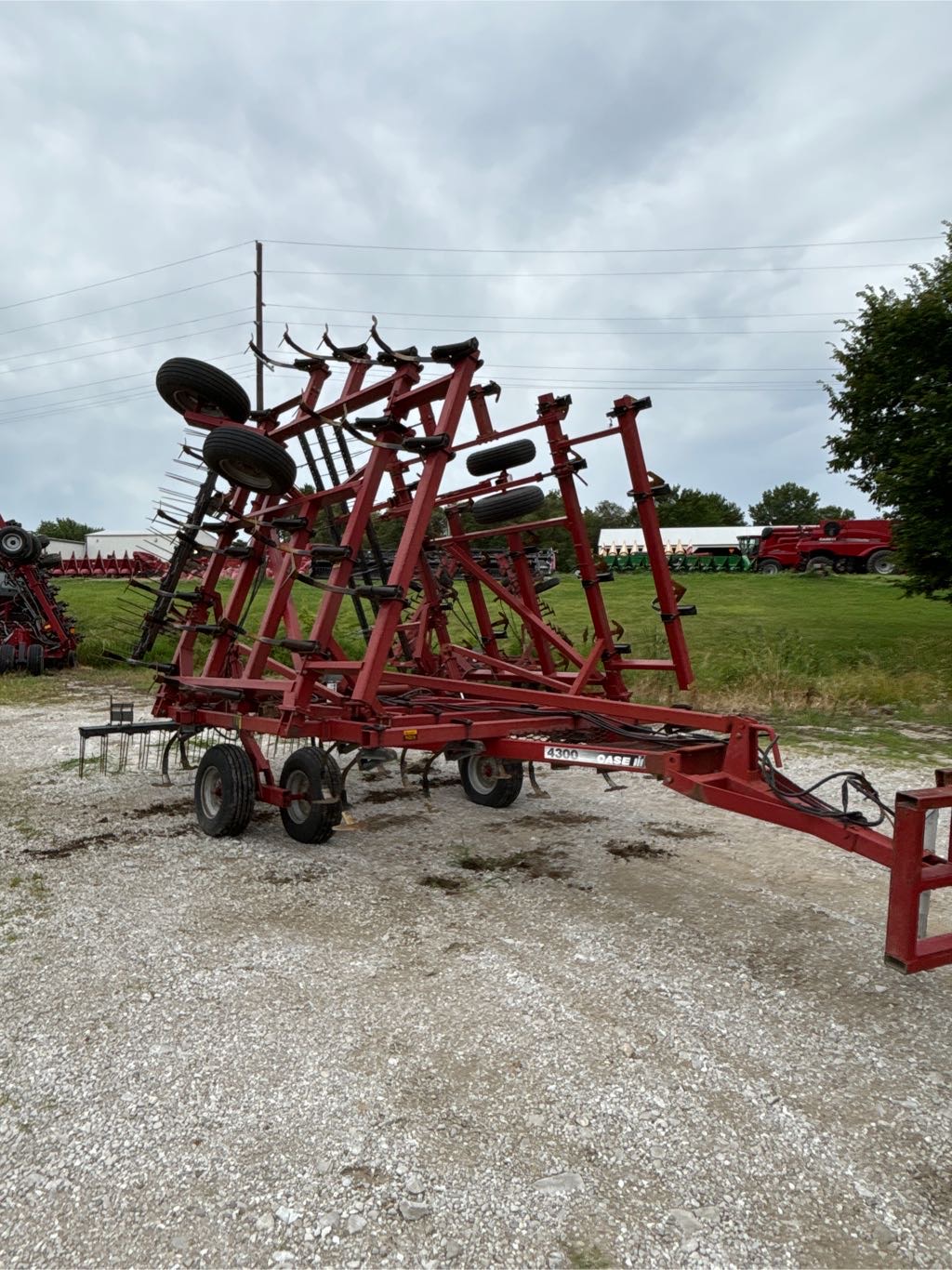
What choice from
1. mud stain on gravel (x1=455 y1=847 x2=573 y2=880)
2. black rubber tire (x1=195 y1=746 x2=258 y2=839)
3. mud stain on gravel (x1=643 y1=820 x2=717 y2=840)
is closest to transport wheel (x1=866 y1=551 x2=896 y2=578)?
mud stain on gravel (x1=643 y1=820 x2=717 y2=840)

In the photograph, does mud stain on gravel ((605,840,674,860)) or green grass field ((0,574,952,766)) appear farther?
green grass field ((0,574,952,766))

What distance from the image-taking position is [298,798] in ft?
18.6

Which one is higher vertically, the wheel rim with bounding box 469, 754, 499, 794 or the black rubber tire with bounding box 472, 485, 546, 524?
the black rubber tire with bounding box 472, 485, 546, 524

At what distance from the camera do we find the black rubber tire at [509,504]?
6.93m

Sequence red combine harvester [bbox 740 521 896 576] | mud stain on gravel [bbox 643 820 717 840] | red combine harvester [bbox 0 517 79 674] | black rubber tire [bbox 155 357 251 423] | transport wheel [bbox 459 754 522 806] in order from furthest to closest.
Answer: red combine harvester [bbox 740 521 896 576] → red combine harvester [bbox 0 517 79 674] → transport wheel [bbox 459 754 522 806] → black rubber tire [bbox 155 357 251 423] → mud stain on gravel [bbox 643 820 717 840]

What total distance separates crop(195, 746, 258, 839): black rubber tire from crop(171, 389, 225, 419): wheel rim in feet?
8.71

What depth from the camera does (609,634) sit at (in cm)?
618

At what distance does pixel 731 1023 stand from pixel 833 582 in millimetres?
27880

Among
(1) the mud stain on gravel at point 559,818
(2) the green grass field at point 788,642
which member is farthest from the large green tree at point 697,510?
(1) the mud stain on gravel at point 559,818

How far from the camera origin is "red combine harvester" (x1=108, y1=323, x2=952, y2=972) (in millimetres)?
4664

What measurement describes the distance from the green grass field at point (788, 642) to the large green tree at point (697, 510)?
2216 inches

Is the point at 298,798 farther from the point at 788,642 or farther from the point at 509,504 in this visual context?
the point at 788,642

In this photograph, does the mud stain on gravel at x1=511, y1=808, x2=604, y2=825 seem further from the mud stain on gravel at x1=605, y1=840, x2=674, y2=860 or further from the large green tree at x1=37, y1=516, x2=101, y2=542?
the large green tree at x1=37, y1=516, x2=101, y2=542

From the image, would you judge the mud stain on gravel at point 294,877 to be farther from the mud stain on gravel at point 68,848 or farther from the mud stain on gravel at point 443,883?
A: the mud stain on gravel at point 68,848
